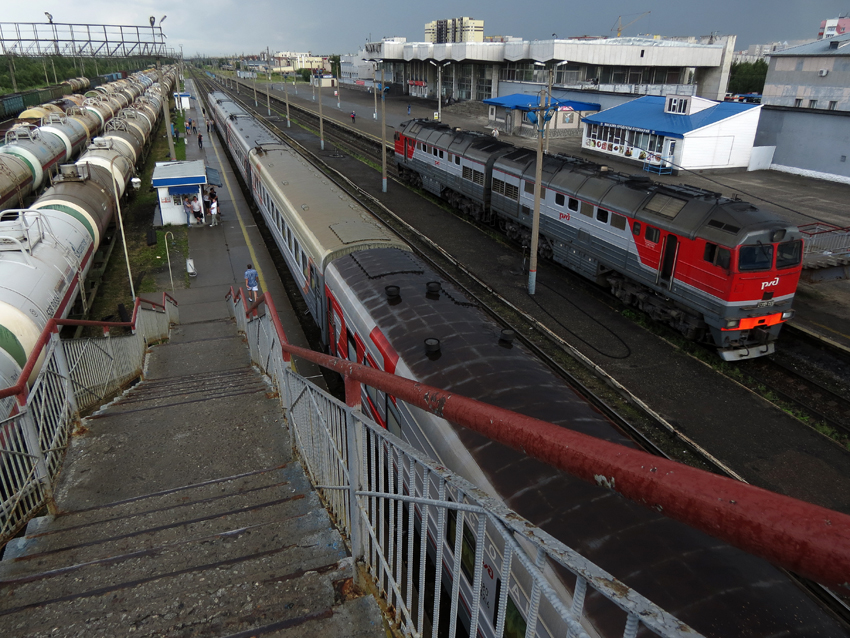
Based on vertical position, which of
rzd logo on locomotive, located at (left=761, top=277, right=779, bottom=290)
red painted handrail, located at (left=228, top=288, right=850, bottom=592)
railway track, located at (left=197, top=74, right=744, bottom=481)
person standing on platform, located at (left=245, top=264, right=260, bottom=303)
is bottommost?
railway track, located at (left=197, top=74, right=744, bottom=481)

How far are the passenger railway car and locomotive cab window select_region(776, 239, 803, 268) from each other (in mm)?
26

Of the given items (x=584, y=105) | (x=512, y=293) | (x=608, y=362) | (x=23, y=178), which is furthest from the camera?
(x=584, y=105)

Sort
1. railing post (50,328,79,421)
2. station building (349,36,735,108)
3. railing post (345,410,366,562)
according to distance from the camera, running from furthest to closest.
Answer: station building (349,36,735,108) < railing post (50,328,79,421) < railing post (345,410,366,562)

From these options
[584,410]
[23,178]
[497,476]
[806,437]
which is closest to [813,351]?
[806,437]

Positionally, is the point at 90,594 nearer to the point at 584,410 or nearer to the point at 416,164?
the point at 584,410

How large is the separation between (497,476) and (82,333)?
15427mm

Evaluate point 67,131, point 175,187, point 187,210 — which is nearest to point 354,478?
point 175,187

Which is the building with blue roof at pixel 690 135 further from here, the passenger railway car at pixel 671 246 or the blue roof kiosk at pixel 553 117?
the passenger railway car at pixel 671 246

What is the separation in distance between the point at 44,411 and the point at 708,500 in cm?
718

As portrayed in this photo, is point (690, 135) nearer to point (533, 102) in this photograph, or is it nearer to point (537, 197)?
point (533, 102)

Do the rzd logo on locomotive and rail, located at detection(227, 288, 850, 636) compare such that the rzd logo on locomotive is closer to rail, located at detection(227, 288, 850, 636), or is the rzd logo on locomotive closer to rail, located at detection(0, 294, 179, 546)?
rail, located at detection(227, 288, 850, 636)

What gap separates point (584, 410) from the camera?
721cm

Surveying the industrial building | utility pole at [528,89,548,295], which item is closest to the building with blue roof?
the industrial building

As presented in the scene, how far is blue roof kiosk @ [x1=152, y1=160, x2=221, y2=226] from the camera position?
26578 millimetres
